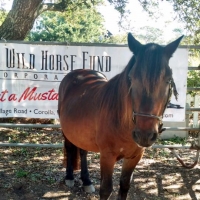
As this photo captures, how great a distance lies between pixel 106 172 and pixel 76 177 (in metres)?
1.61

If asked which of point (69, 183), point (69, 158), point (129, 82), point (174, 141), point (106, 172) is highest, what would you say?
point (129, 82)

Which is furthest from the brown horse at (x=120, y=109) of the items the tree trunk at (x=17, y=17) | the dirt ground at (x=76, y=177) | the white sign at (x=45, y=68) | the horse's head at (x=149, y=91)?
the tree trunk at (x=17, y=17)

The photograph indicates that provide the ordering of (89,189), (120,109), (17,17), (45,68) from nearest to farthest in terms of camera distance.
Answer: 1. (120,109)
2. (89,189)
3. (45,68)
4. (17,17)

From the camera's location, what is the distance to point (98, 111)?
2998mm

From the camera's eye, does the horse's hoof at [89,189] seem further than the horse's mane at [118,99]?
Yes

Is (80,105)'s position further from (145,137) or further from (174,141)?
(174,141)

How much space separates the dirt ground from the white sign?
83cm

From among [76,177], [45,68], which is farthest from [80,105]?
[45,68]

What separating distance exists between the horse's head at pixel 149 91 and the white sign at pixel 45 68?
2544 millimetres

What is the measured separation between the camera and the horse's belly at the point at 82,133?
3.16 metres

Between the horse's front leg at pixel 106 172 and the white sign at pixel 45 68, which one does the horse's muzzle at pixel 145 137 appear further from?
the white sign at pixel 45 68

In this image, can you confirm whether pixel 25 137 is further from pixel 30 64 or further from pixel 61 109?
pixel 61 109

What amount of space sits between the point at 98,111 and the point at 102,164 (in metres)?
0.53

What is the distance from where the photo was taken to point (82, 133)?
3307 millimetres
